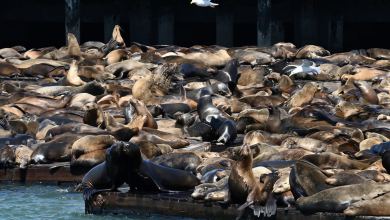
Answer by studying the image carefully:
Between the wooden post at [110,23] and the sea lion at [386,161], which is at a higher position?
the sea lion at [386,161]

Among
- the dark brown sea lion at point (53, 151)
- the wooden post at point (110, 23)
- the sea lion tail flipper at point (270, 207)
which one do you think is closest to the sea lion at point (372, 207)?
the sea lion tail flipper at point (270, 207)

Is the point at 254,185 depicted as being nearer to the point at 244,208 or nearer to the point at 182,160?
the point at 244,208

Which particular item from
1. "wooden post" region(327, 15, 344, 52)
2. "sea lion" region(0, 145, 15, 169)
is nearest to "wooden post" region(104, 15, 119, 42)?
"wooden post" region(327, 15, 344, 52)

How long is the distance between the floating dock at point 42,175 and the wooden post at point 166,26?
16.3m

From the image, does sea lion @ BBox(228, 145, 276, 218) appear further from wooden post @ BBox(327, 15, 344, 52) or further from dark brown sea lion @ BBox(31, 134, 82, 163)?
wooden post @ BBox(327, 15, 344, 52)

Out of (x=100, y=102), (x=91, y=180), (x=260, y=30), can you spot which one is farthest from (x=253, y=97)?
(x=260, y=30)

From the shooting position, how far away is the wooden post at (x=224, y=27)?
29266 millimetres

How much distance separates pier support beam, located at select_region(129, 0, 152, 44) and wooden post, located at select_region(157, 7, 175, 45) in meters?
0.36

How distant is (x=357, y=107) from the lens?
16.6m

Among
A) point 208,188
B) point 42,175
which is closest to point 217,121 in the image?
point 42,175

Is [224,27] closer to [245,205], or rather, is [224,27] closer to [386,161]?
[386,161]

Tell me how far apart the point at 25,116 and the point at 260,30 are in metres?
12.7

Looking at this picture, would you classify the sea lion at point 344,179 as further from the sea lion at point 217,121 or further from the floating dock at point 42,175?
the sea lion at point 217,121

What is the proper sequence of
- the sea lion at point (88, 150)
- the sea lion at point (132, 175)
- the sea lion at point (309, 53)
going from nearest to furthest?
the sea lion at point (132, 175), the sea lion at point (88, 150), the sea lion at point (309, 53)
